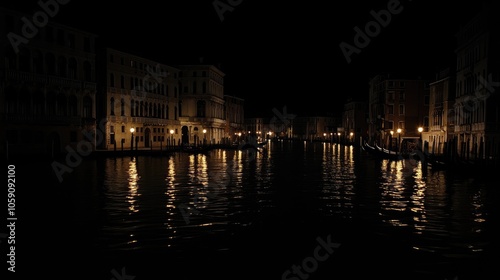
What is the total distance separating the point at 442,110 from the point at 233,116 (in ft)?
199

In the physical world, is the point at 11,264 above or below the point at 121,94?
below

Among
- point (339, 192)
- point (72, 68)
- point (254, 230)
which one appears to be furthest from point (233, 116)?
point (254, 230)

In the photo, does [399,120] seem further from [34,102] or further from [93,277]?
[93,277]

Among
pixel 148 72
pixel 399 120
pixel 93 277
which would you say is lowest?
pixel 93 277

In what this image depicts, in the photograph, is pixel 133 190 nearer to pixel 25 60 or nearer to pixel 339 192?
pixel 339 192

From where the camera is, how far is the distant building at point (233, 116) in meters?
102

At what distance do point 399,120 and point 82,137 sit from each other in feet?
158

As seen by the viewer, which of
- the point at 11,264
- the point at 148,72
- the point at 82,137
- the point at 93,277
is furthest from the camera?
the point at 148,72

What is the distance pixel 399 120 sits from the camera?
7519cm

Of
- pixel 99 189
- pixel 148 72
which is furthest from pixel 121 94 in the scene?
Answer: pixel 99 189

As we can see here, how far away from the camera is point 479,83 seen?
1511 inches

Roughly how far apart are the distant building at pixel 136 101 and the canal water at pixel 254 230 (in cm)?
2823

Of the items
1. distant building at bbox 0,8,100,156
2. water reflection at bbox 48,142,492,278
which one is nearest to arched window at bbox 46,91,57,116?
distant building at bbox 0,8,100,156

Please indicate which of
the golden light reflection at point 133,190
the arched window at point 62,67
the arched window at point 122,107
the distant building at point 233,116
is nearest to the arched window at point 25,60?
the arched window at point 62,67
